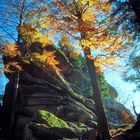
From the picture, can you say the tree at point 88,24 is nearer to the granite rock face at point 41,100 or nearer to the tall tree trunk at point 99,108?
the tall tree trunk at point 99,108

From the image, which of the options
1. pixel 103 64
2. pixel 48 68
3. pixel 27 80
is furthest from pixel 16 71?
pixel 103 64

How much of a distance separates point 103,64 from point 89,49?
1.23 meters

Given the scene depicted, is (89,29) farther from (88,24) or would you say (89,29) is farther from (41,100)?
(41,100)

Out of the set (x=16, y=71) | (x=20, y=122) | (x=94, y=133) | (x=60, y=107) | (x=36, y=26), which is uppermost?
(x=36, y=26)

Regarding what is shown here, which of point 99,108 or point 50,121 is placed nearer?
point 99,108

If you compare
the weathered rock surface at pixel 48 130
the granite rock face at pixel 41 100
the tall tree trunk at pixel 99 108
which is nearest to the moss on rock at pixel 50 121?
the weathered rock surface at pixel 48 130

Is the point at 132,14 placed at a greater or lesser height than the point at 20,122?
greater

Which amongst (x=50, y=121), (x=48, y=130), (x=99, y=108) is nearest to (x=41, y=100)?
(x=50, y=121)

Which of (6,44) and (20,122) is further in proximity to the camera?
(20,122)

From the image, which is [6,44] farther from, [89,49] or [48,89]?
[89,49]

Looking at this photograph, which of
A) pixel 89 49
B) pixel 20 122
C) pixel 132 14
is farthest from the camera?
pixel 20 122

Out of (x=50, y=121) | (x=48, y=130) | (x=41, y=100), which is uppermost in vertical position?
(x=41, y=100)

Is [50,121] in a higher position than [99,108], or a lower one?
lower

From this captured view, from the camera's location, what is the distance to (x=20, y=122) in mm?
20250
